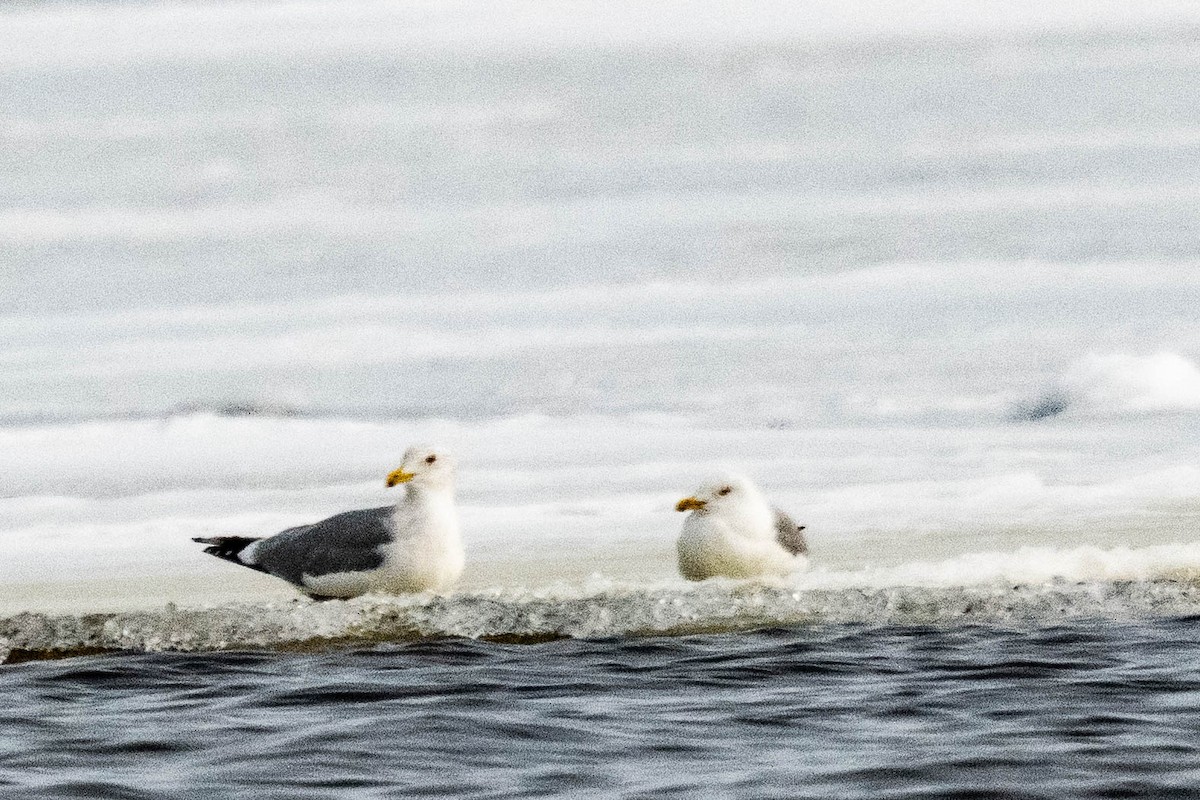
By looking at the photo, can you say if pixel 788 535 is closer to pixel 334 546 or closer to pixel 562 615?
pixel 562 615

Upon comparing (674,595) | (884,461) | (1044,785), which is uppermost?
(884,461)

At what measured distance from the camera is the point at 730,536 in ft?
34.6

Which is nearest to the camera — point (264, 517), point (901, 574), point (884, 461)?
point (901, 574)

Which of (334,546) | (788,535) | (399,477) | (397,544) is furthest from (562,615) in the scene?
(788,535)

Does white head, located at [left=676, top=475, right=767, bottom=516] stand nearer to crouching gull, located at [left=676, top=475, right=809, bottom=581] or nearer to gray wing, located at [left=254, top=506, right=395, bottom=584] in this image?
crouching gull, located at [left=676, top=475, right=809, bottom=581]

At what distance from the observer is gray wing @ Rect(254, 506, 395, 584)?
1023 centimetres

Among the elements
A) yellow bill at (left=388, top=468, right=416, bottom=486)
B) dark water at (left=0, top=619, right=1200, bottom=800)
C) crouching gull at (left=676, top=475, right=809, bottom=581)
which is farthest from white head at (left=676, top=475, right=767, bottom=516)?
yellow bill at (left=388, top=468, right=416, bottom=486)

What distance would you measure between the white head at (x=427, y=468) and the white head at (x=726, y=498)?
1261 millimetres

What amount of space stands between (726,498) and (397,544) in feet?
6.02

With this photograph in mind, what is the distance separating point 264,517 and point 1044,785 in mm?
A: 9568

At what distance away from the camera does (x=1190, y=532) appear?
42.1 feet

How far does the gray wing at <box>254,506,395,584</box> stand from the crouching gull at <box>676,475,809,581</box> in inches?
63.5

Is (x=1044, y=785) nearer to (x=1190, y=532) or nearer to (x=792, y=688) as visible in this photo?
(x=792, y=688)

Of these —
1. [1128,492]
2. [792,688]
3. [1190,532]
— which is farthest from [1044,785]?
[1128,492]
